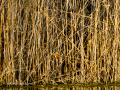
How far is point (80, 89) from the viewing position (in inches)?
132

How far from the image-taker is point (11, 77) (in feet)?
11.6

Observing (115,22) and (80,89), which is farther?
(115,22)

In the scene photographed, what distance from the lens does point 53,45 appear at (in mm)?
3803

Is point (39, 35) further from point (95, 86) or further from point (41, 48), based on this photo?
point (95, 86)

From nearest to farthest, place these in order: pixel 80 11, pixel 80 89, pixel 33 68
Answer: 1. pixel 80 89
2. pixel 33 68
3. pixel 80 11

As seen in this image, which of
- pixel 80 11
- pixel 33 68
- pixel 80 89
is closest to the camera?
pixel 80 89

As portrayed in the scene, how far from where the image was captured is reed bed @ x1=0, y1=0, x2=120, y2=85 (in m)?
3.60

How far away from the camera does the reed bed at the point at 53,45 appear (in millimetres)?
3604

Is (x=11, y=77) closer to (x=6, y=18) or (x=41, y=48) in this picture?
(x=41, y=48)

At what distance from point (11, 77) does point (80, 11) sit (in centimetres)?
123

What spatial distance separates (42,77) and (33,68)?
0.16m

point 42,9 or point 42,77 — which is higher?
point 42,9

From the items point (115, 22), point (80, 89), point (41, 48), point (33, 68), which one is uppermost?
point (115, 22)

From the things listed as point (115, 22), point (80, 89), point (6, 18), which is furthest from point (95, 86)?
point (6, 18)
